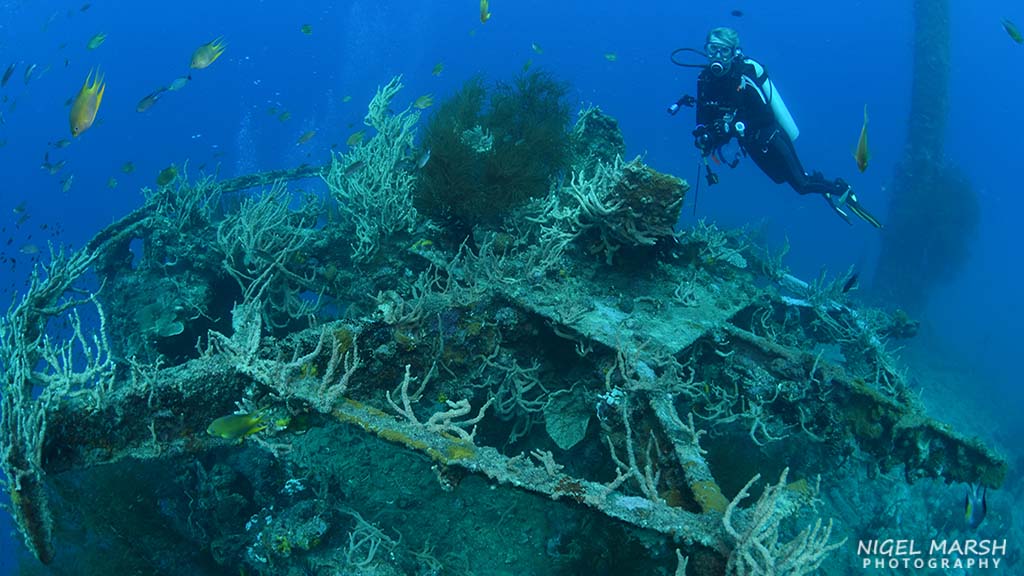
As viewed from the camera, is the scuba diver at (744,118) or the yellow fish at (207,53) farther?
the scuba diver at (744,118)

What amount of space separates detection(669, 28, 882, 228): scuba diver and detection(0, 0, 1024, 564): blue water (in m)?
4.53

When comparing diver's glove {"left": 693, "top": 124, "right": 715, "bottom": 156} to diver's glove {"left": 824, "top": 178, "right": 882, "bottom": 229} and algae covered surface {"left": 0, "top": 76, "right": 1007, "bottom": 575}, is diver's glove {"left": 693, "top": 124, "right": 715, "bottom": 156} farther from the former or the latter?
algae covered surface {"left": 0, "top": 76, "right": 1007, "bottom": 575}

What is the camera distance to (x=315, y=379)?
3.62 metres

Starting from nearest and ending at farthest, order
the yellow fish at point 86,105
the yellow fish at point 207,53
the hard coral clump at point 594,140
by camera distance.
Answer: the yellow fish at point 86,105 → the yellow fish at point 207,53 → the hard coral clump at point 594,140

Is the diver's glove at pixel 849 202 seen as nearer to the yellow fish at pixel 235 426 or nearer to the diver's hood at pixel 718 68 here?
the diver's hood at pixel 718 68

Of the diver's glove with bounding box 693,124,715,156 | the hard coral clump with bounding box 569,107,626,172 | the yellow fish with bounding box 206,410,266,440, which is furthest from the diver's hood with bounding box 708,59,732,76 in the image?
the yellow fish with bounding box 206,410,266,440

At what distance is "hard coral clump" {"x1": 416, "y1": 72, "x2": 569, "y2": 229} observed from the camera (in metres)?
6.38

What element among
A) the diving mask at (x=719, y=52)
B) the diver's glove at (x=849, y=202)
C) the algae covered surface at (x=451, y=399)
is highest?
the diving mask at (x=719, y=52)

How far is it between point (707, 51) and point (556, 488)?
31.4 ft

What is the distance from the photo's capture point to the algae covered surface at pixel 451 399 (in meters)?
3.18

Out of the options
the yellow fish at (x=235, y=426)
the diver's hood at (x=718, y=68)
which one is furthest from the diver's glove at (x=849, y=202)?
the yellow fish at (x=235, y=426)

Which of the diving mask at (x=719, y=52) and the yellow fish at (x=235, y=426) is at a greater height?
the diving mask at (x=719, y=52)

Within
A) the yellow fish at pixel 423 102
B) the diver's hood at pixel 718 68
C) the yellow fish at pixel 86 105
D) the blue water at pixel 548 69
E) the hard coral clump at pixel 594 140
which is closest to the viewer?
the yellow fish at pixel 86 105

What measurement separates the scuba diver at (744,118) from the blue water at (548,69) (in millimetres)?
4532
